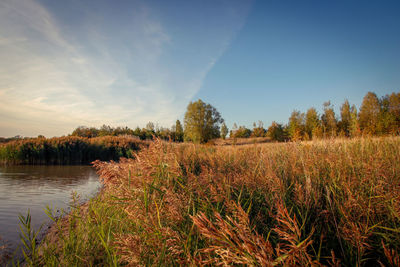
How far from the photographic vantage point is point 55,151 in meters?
15.2

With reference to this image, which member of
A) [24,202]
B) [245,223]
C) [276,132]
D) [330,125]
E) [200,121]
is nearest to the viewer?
[245,223]

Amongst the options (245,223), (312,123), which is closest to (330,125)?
(312,123)

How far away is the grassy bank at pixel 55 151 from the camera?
13727mm

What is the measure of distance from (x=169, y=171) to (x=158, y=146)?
25.0 inches

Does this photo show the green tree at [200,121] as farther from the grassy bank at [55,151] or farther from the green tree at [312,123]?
the grassy bank at [55,151]

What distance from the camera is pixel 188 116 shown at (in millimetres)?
56125

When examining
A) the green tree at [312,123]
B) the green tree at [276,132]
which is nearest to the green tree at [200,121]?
the green tree at [276,132]

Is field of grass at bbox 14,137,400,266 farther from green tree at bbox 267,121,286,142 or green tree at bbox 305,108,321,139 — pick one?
green tree at bbox 267,121,286,142

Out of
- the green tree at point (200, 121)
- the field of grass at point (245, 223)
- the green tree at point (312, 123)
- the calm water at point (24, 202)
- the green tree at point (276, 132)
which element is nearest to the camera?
the field of grass at point (245, 223)

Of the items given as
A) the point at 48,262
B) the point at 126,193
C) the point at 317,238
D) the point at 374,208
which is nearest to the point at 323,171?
the point at 374,208

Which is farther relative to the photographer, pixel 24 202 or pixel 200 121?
pixel 200 121

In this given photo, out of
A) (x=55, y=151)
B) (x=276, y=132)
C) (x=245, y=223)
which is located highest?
(x=276, y=132)

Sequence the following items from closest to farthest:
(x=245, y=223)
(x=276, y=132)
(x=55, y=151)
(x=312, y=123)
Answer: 1. (x=245, y=223)
2. (x=55, y=151)
3. (x=312, y=123)
4. (x=276, y=132)

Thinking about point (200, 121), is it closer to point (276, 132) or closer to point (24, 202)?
point (276, 132)
